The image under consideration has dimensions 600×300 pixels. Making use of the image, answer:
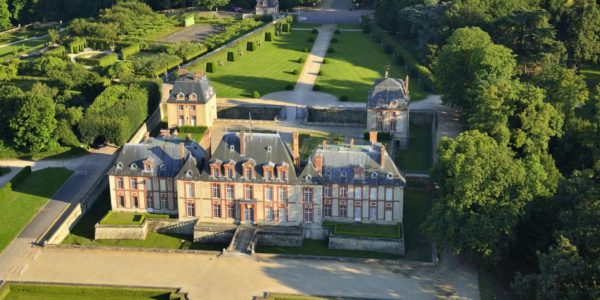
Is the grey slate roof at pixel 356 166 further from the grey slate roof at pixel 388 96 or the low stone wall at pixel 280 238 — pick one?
the grey slate roof at pixel 388 96

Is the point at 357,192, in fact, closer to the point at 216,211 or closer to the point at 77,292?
the point at 216,211

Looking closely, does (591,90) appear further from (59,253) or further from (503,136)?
(59,253)

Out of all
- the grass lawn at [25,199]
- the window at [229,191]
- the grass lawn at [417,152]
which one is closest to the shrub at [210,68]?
the grass lawn at [417,152]

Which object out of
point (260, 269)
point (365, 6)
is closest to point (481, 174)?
point (260, 269)

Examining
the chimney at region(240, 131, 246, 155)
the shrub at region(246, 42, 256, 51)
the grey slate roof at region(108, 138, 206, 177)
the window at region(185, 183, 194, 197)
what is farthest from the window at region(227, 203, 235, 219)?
the shrub at region(246, 42, 256, 51)

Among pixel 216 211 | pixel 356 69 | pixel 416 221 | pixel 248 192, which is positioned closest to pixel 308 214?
pixel 248 192

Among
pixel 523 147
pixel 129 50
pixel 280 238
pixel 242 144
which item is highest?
pixel 129 50
